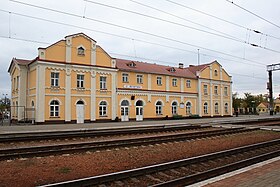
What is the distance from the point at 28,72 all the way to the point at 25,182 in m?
29.5

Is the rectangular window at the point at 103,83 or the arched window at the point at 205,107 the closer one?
the rectangular window at the point at 103,83

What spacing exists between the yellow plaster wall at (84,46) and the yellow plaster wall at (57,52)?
46.1 inches

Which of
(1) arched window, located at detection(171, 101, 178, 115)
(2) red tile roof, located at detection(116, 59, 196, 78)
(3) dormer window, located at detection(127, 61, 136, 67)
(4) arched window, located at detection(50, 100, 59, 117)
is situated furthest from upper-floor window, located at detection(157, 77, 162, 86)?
(4) arched window, located at detection(50, 100, 59, 117)

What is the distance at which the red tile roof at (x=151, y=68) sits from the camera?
38.5 meters

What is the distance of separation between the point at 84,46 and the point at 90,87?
16.3 ft

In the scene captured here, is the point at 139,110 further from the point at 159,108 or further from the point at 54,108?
the point at 54,108

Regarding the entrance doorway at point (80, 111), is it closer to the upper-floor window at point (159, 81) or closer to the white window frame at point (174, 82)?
the upper-floor window at point (159, 81)

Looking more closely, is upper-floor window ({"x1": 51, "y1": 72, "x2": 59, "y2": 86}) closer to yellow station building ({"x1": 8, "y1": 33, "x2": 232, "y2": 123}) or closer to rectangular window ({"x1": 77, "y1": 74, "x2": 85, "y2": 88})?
yellow station building ({"x1": 8, "y1": 33, "x2": 232, "y2": 123})

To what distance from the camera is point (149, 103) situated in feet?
129

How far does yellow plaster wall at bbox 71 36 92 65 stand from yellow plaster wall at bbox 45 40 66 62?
117 cm

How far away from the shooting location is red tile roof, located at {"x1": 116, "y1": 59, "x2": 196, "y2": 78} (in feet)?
126

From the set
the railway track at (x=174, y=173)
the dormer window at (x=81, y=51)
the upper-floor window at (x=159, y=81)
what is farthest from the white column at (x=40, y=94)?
the railway track at (x=174, y=173)

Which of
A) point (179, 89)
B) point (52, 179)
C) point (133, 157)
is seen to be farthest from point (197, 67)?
point (52, 179)

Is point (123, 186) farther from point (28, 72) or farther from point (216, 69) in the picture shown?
point (216, 69)
